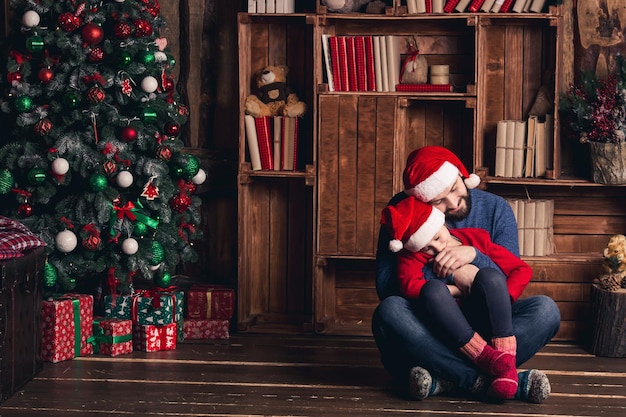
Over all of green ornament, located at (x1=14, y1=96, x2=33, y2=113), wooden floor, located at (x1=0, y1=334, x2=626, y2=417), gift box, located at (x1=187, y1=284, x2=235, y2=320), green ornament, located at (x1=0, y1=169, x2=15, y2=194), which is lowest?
wooden floor, located at (x1=0, y1=334, x2=626, y2=417)

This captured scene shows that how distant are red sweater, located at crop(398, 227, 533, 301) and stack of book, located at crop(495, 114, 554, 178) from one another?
0.93 m

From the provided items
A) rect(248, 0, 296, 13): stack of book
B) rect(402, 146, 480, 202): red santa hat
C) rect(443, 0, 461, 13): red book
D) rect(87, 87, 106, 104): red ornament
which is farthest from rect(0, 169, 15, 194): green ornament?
rect(443, 0, 461, 13): red book

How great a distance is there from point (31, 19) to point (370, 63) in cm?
150

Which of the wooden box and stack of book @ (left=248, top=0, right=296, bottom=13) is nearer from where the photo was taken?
the wooden box

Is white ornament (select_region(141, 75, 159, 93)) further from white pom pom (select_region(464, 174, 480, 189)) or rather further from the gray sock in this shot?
the gray sock

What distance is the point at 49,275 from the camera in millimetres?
4113

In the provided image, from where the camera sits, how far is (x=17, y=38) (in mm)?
4258

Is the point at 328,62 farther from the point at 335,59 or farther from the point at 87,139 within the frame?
the point at 87,139

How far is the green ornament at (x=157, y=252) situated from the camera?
4.28m

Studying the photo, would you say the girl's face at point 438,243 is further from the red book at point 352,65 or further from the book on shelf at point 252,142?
the book on shelf at point 252,142

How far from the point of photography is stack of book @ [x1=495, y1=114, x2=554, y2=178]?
4.42m

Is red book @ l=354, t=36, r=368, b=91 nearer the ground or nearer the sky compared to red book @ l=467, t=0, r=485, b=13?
nearer the ground

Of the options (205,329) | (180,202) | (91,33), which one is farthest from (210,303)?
(91,33)

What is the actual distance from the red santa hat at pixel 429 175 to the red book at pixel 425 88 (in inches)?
39.8
